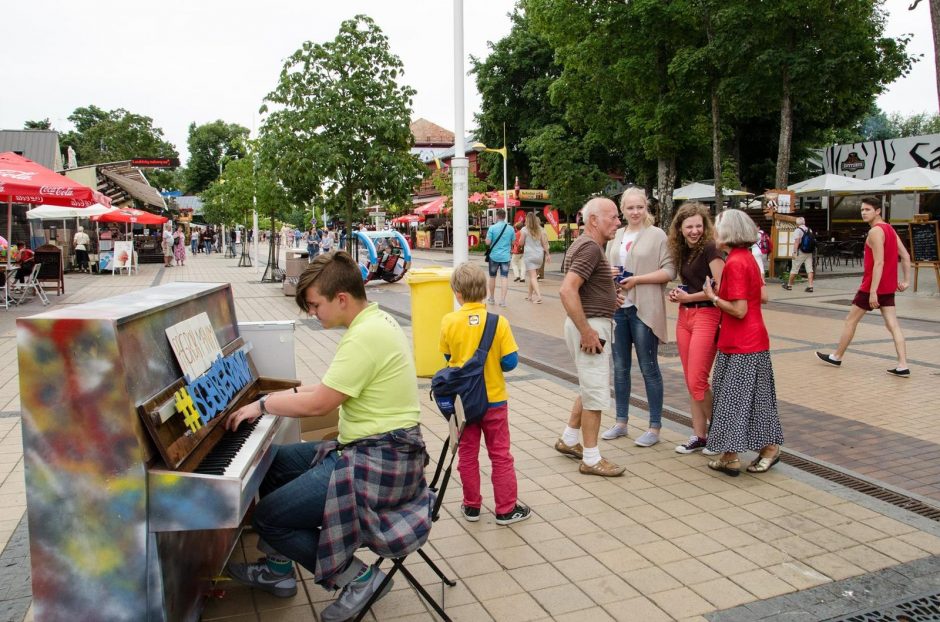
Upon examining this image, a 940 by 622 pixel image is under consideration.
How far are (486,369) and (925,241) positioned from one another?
13862mm

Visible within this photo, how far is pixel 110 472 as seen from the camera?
246 centimetres

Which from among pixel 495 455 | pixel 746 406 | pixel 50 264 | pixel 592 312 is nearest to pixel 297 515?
pixel 495 455

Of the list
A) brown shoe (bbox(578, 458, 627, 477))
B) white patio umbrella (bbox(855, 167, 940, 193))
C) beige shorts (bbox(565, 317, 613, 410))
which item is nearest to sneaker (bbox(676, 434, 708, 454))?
brown shoe (bbox(578, 458, 627, 477))

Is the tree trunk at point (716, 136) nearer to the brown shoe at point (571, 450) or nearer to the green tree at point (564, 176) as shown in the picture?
the green tree at point (564, 176)

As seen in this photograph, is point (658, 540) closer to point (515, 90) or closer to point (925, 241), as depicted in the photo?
point (925, 241)

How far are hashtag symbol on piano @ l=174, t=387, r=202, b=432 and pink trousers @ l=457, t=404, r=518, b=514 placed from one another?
1.64 meters

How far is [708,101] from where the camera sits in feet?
72.6

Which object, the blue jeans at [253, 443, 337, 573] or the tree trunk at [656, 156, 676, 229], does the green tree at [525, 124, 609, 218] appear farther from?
the blue jeans at [253, 443, 337, 573]

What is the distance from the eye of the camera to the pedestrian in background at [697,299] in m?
5.11

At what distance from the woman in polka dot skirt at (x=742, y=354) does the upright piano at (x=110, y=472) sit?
10.7 feet

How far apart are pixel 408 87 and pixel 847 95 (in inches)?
488

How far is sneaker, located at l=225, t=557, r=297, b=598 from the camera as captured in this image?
10.8ft

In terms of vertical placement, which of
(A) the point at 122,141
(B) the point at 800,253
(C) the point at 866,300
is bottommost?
(C) the point at 866,300

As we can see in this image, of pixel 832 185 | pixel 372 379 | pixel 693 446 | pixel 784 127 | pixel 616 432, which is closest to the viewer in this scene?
pixel 372 379
